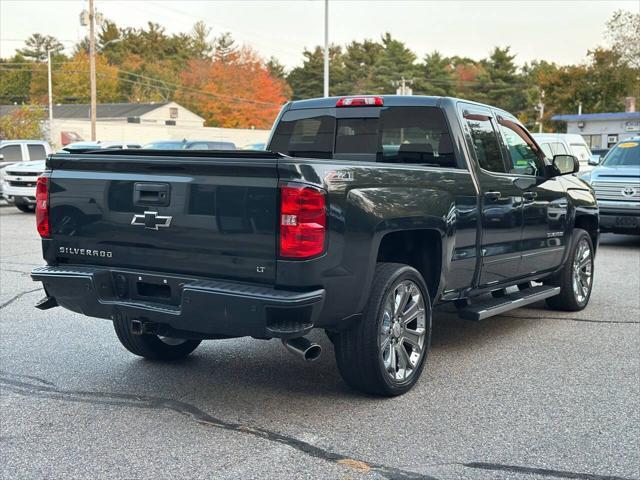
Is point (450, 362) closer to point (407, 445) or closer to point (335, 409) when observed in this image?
point (335, 409)

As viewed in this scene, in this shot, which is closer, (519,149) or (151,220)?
A: (151,220)

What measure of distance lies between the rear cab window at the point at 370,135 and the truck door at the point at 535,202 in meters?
0.93

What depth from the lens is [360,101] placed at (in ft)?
22.4

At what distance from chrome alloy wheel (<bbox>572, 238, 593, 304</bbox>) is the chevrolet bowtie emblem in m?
4.82

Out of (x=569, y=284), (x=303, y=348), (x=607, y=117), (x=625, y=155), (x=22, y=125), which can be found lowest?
(x=569, y=284)

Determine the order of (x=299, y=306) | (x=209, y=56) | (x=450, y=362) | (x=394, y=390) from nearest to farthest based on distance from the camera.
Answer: (x=299, y=306) < (x=394, y=390) < (x=450, y=362) < (x=209, y=56)

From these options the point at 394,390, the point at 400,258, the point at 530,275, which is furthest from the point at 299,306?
the point at 530,275

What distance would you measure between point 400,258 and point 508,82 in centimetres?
9680

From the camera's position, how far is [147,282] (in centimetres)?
504

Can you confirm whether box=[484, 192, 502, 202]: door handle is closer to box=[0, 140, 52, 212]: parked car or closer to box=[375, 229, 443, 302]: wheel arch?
box=[375, 229, 443, 302]: wheel arch

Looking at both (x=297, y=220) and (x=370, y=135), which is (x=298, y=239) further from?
(x=370, y=135)

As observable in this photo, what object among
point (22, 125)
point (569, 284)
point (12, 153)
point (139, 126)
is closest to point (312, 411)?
point (569, 284)

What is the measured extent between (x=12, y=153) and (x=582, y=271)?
18629 mm

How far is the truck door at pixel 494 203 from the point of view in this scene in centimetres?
652
